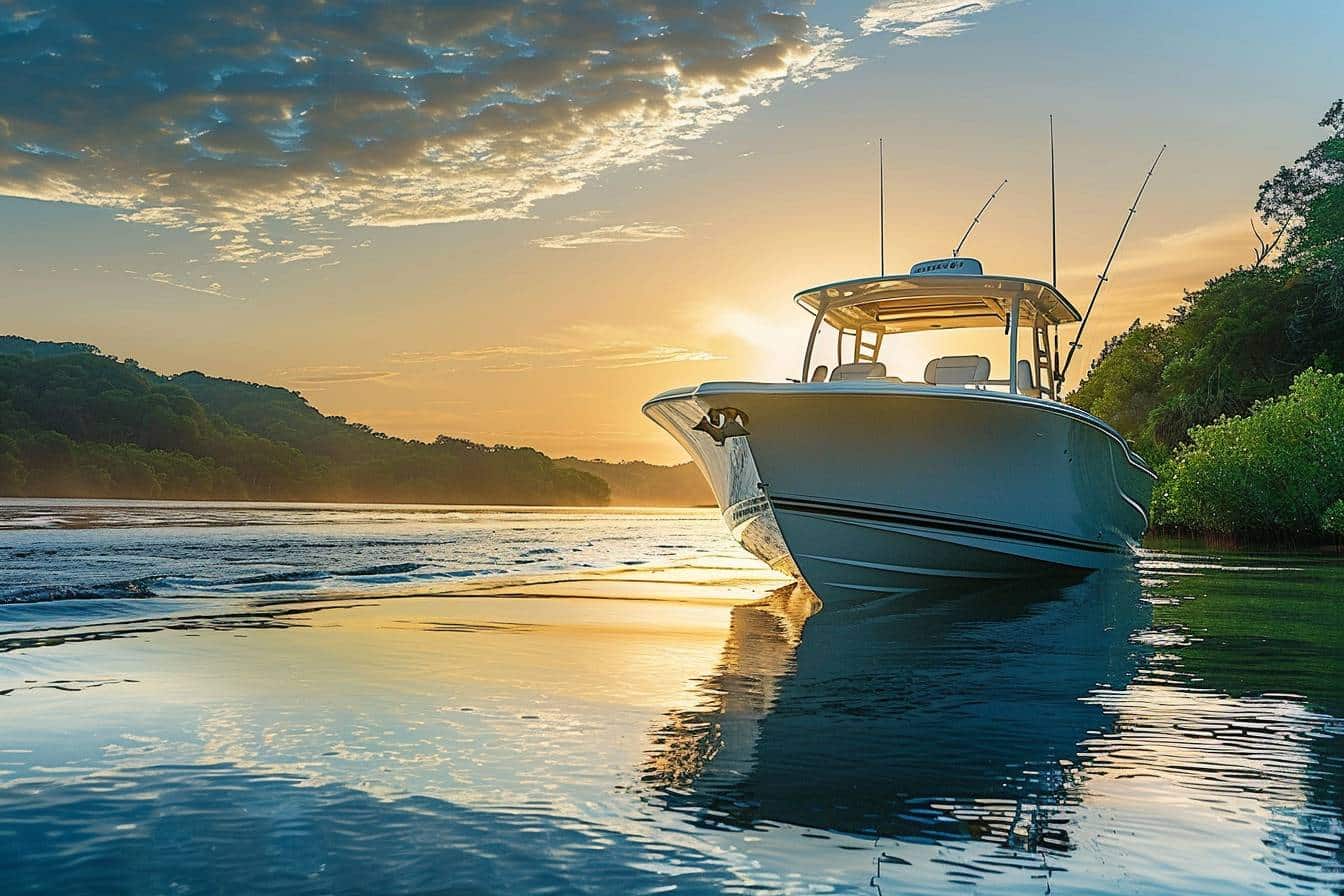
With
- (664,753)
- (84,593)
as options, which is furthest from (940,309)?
(664,753)

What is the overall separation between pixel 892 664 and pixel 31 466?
4480 inches

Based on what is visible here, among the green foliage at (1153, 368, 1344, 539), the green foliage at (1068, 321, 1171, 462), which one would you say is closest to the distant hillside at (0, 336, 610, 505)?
the green foliage at (1068, 321, 1171, 462)

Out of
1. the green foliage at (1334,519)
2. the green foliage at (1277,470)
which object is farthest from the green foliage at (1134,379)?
the green foliage at (1334,519)

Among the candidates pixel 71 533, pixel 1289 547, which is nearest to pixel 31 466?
pixel 71 533

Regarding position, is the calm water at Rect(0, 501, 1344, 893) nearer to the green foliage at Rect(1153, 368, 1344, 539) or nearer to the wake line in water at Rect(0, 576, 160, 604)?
the wake line in water at Rect(0, 576, 160, 604)

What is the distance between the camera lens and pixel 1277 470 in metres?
25.2

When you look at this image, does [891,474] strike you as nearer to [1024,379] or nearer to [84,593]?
[1024,379]

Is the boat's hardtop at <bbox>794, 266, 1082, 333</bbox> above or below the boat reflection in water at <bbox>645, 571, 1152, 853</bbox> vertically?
above

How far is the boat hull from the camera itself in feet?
30.7

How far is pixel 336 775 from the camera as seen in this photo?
317 cm

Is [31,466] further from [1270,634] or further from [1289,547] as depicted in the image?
[1270,634]

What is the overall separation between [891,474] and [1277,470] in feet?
64.1

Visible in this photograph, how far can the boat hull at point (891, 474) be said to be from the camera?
9344mm

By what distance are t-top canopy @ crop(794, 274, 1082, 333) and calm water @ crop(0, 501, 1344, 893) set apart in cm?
453
